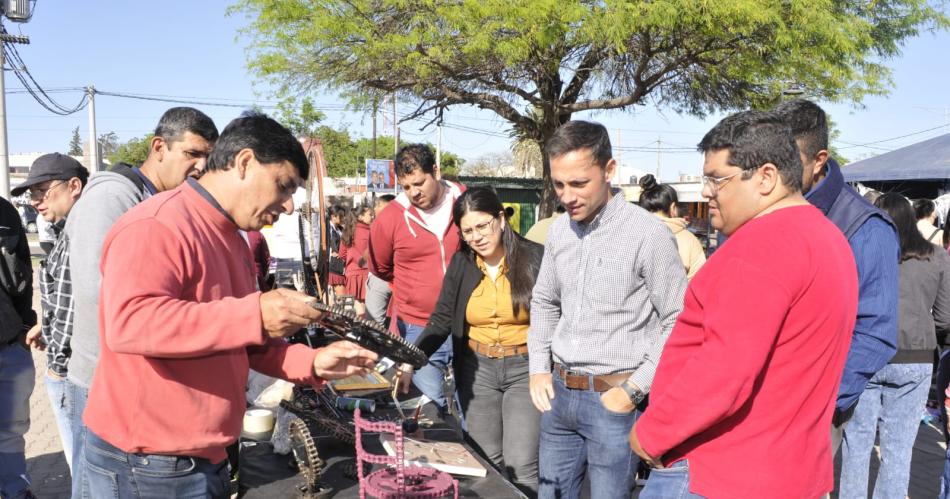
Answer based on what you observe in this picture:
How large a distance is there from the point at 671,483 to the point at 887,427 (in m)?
2.21

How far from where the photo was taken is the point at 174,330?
1.46 m

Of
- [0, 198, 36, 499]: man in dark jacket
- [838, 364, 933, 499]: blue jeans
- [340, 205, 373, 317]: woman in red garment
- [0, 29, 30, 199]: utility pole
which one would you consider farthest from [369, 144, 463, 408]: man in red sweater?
[0, 29, 30, 199]: utility pole

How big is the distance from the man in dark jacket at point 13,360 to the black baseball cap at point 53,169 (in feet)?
0.80

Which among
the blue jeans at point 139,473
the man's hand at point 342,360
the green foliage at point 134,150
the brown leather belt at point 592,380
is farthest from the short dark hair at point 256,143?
the green foliage at point 134,150

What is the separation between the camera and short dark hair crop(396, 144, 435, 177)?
397cm

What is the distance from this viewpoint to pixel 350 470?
2.52 meters

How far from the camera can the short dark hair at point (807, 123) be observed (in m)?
2.31

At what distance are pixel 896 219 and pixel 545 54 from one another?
8133mm

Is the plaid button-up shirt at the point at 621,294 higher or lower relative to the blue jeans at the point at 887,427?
higher

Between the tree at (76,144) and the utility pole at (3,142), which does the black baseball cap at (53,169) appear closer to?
the utility pole at (3,142)

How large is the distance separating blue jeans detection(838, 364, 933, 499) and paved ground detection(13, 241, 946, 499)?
1112mm

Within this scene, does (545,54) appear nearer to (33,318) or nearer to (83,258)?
(33,318)

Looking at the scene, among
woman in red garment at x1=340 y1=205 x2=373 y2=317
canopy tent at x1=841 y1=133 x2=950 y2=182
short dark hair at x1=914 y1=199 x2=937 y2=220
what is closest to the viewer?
short dark hair at x1=914 y1=199 x2=937 y2=220

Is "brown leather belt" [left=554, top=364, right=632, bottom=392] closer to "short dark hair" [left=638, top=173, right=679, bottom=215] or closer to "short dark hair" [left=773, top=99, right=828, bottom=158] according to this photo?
"short dark hair" [left=773, top=99, right=828, bottom=158]
